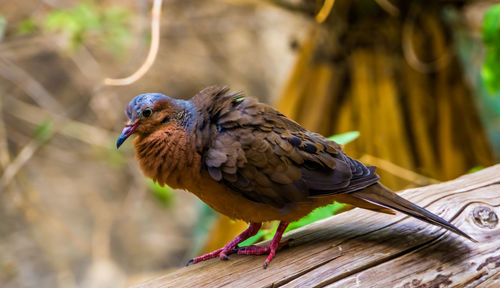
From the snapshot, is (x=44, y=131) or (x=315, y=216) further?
(x=44, y=131)

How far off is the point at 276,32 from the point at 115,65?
221 centimetres

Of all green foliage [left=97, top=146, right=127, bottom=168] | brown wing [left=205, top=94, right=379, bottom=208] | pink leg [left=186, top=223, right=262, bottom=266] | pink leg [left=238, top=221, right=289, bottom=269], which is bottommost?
pink leg [left=238, top=221, right=289, bottom=269]

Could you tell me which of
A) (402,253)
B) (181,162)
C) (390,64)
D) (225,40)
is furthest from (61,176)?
(402,253)

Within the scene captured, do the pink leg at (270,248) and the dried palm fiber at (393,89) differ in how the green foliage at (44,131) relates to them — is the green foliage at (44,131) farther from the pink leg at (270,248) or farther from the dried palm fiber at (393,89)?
the pink leg at (270,248)

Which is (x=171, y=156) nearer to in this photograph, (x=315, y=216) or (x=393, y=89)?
(x=315, y=216)

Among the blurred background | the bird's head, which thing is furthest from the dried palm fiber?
the bird's head

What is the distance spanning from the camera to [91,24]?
443 cm

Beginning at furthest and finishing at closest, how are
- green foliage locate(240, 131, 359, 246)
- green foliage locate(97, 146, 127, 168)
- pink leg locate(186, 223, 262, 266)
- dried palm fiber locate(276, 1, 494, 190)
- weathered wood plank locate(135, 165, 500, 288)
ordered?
green foliage locate(97, 146, 127, 168) < dried palm fiber locate(276, 1, 494, 190) < green foliage locate(240, 131, 359, 246) < pink leg locate(186, 223, 262, 266) < weathered wood plank locate(135, 165, 500, 288)

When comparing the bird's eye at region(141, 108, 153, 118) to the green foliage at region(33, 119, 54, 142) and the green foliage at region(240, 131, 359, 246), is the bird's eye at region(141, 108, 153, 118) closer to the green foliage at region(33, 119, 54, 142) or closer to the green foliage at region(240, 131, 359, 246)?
the green foliage at region(240, 131, 359, 246)

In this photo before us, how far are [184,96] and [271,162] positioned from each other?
16.0 ft

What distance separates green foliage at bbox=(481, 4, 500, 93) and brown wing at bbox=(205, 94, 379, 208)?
170cm

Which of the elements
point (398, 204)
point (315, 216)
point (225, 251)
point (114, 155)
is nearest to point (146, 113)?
point (225, 251)

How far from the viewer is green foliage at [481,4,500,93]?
3.38 metres

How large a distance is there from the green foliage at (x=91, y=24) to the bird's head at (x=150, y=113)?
2383mm
